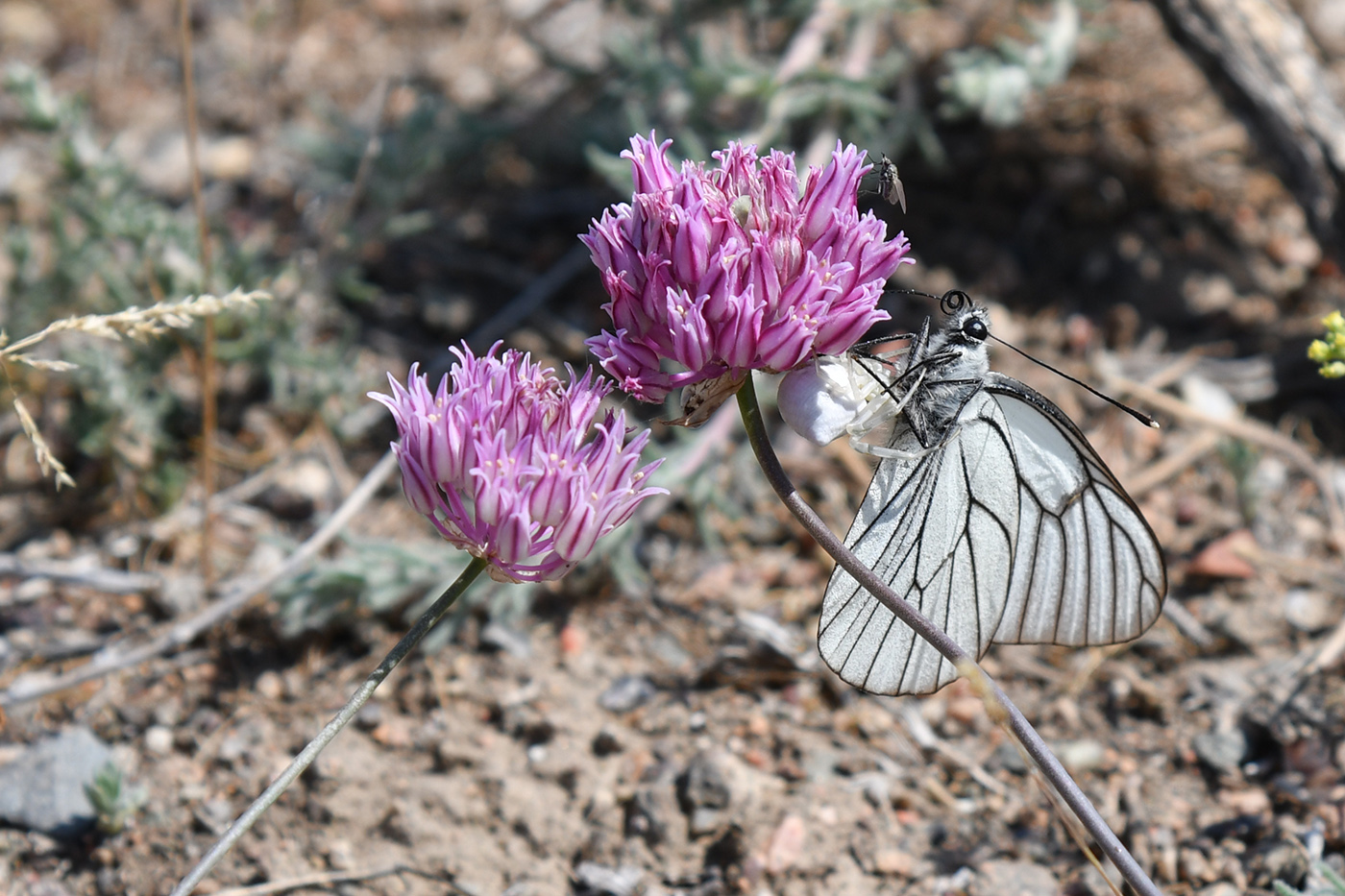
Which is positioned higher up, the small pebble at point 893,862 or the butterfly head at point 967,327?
the butterfly head at point 967,327

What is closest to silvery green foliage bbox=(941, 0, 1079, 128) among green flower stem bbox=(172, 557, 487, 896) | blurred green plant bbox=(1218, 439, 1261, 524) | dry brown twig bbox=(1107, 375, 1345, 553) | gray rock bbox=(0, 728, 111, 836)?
Result: dry brown twig bbox=(1107, 375, 1345, 553)

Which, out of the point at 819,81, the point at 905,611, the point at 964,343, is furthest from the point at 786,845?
the point at 819,81

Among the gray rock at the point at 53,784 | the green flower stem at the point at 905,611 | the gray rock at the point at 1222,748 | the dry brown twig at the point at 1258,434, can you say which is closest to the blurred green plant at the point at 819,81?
the dry brown twig at the point at 1258,434

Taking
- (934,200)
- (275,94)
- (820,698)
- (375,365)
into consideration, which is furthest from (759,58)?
(820,698)

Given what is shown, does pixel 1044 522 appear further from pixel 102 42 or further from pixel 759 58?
pixel 102 42

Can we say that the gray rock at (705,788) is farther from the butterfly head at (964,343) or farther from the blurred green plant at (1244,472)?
the blurred green plant at (1244,472)

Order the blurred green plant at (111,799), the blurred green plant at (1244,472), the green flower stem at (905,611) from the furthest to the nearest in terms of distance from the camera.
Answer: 1. the blurred green plant at (1244,472)
2. the blurred green plant at (111,799)
3. the green flower stem at (905,611)

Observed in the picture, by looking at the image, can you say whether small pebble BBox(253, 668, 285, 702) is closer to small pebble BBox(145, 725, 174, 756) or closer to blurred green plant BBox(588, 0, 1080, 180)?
small pebble BBox(145, 725, 174, 756)

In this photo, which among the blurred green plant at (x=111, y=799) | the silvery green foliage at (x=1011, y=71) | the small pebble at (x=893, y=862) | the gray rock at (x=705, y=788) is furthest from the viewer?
the silvery green foliage at (x=1011, y=71)
